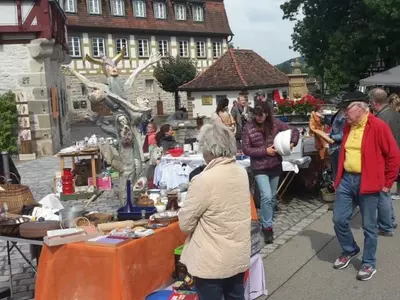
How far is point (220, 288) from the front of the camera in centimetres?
A: 323

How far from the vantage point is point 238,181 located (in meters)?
3.23

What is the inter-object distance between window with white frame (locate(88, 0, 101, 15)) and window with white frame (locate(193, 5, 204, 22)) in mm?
7512

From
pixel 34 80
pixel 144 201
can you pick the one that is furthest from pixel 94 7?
pixel 144 201

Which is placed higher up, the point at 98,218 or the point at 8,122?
Answer: the point at 8,122

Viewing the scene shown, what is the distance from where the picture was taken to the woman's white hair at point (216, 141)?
3.21 metres

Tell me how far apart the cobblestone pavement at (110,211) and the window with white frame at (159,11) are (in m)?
27.6

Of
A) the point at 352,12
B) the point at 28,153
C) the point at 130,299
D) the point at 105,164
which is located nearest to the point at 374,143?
the point at 130,299

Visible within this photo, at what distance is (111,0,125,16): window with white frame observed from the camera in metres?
36.2

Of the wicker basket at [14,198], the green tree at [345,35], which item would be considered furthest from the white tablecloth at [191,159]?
the green tree at [345,35]

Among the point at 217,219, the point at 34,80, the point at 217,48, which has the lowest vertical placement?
the point at 217,219

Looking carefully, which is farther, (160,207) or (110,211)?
(110,211)

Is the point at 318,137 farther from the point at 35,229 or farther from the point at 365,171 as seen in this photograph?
the point at 35,229

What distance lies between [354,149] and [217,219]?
82.5 inches

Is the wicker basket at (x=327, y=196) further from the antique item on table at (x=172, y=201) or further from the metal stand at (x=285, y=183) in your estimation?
the antique item on table at (x=172, y=201)
